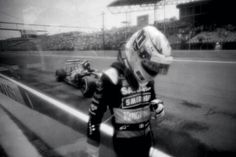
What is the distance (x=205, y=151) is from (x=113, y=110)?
2.13 m

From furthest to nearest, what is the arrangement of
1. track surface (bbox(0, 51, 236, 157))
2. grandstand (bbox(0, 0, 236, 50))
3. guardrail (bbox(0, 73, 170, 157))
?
grandstand (bbox(0, 0, 236, 50)), track surface (bbox(0, 51, 236, 157)), guardrail (bbox(0, 73, 170, 157))

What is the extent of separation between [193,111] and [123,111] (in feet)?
11.6

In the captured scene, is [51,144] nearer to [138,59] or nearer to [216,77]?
[138,59]

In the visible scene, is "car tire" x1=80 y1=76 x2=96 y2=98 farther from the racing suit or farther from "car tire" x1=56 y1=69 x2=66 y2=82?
the racing suit

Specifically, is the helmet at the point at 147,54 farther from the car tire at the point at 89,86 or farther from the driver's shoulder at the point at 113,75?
the car tire at the point at 89,86

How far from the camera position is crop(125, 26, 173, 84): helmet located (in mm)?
1535

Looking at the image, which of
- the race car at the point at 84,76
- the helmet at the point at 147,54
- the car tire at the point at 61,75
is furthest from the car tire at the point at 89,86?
the helmet at the point at 147,54

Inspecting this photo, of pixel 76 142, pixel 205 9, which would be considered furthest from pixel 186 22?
pixel 76 142

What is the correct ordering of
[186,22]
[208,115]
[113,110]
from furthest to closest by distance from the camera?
[186,22] < [208,115] < [113,110]

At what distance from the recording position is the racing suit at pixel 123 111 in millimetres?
1553

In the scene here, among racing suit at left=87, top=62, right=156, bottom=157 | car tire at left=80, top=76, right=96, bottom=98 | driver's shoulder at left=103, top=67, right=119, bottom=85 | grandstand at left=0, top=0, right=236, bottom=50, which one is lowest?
car tire at left=80, top=76, right=96, bottom=98

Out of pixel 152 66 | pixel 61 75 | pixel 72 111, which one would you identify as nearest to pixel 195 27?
pixel 61 75

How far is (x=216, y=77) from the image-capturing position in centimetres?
764

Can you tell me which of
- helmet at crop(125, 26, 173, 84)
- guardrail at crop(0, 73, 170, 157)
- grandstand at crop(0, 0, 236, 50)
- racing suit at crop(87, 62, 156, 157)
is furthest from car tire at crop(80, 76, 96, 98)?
grandstand at crop(0, 0, 236, 50)
